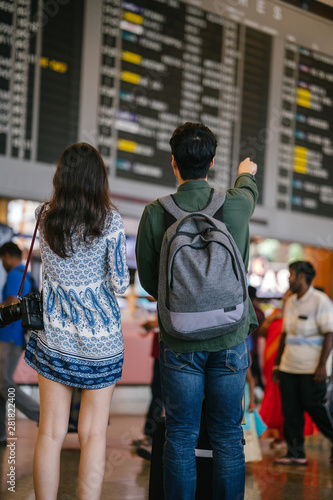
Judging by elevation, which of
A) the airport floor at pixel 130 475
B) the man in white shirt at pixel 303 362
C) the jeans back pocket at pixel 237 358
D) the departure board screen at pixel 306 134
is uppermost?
the departure board screen at pixel 306 134

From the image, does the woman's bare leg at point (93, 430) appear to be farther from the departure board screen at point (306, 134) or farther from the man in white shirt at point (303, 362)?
the departure board screen at point (306, 134)

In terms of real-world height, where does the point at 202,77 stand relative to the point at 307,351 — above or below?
above

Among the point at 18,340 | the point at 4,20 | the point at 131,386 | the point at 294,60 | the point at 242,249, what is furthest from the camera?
the point at 131,386

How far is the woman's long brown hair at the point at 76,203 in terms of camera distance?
223 cm

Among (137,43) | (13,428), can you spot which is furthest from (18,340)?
(137,43)

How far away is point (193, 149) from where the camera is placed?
2.21 meters

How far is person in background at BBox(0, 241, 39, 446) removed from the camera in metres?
4.00

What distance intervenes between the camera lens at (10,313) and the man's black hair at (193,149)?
2.54 ft

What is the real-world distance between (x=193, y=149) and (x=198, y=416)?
0.91 m

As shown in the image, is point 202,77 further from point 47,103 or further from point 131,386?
point 131,386

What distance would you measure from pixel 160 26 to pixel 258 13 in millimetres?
1206

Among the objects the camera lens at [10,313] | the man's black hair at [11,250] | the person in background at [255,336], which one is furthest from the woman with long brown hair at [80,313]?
the man's black hair at [11,250]

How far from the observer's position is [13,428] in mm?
4422

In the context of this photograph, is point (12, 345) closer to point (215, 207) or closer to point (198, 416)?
point (198, 416)
